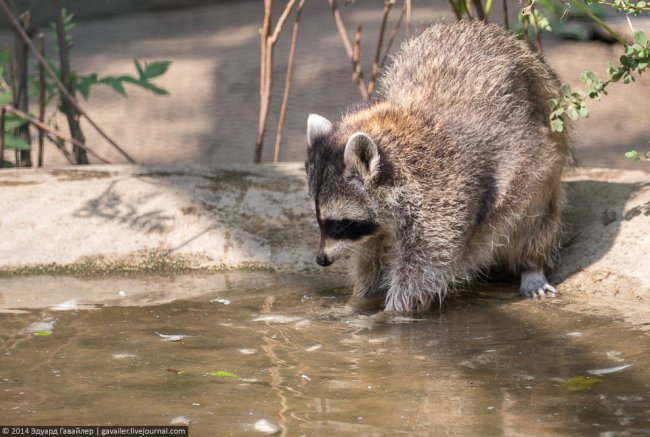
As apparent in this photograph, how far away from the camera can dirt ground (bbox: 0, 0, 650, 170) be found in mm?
9609

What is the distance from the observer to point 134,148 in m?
9.74

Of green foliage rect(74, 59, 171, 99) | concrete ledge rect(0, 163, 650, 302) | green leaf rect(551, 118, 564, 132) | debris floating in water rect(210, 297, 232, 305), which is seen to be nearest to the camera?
green leaf rect(551, 118, 564, 132)

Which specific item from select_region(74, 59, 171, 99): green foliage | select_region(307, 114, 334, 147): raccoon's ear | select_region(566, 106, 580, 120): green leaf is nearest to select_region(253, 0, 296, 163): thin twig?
select_region(74, 59, 171, 99): green foliage

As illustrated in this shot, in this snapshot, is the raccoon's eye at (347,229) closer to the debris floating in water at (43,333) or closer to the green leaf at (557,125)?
the green leaf at (557,125)

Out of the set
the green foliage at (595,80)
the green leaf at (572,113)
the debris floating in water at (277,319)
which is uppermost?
the green foliage at (595,80)

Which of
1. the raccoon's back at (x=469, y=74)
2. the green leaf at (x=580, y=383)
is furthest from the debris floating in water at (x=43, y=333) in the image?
the green leaf at (x=580, y=383)

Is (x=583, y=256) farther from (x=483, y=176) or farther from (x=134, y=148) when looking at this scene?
(x=134, y=148)

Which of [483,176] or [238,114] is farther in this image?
[238,114]

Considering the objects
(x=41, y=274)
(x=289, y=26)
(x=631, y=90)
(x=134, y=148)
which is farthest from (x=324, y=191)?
(x=289, y=26)

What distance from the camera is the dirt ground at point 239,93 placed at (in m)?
9.61

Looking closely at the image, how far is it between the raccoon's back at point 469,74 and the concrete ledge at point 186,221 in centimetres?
79

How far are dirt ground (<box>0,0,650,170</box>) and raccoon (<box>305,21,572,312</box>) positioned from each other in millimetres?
2534

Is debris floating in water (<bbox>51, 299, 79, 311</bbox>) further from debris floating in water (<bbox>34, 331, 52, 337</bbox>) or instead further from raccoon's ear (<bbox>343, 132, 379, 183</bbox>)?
raccoon's ear (<bbox>343, 132, 379, 183</bbox>)

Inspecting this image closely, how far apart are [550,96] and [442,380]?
2.52 m
